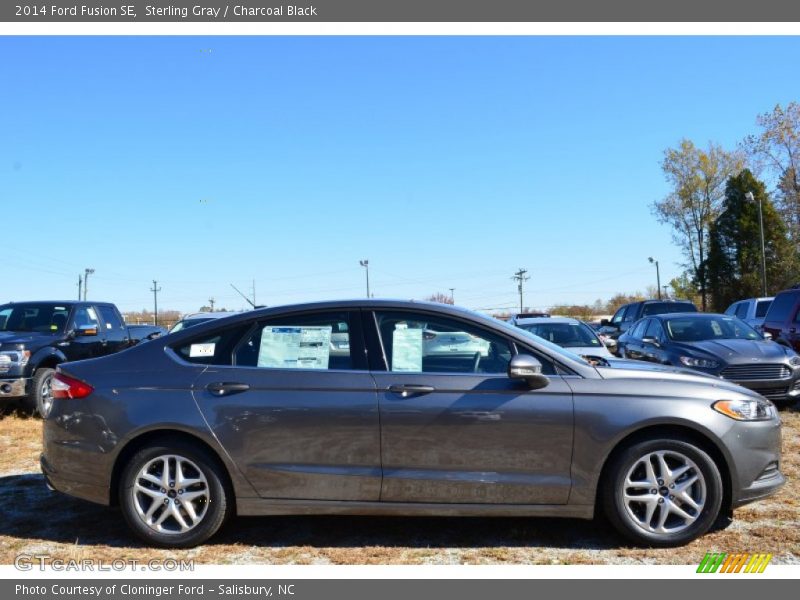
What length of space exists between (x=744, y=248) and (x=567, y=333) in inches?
1626

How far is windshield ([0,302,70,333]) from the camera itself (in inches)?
413

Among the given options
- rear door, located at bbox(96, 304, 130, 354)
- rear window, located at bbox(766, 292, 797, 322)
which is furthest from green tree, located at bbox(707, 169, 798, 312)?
rear door, located at bbox(96, 304, 130, 354)

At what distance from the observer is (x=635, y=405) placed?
4.24 metres

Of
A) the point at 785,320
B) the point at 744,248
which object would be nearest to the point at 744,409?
the point at 785,320

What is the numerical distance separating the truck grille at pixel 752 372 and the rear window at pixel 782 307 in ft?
11.6

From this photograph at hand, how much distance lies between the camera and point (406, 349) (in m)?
4.50

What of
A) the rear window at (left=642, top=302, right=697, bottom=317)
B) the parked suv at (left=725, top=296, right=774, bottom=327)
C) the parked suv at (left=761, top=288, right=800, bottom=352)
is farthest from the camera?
the rear window at (left=642, top=302, right=697, bottom=317)

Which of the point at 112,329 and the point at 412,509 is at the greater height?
the point at 112,329

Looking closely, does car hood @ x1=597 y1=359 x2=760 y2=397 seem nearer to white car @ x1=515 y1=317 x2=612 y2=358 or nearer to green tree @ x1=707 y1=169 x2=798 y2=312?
white car @ x1=515 y1=317 x2=612 y2=358

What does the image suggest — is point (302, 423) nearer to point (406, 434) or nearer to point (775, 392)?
point (406, 434)

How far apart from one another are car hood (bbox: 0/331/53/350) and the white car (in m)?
7.45

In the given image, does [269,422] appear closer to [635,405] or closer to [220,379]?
[220,379]

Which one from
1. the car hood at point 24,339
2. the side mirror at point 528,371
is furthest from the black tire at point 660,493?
the car hood at point 24,339

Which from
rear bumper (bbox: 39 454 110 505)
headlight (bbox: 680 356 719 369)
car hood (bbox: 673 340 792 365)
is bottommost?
rear bumper (bbox: 39 454 110 505)
